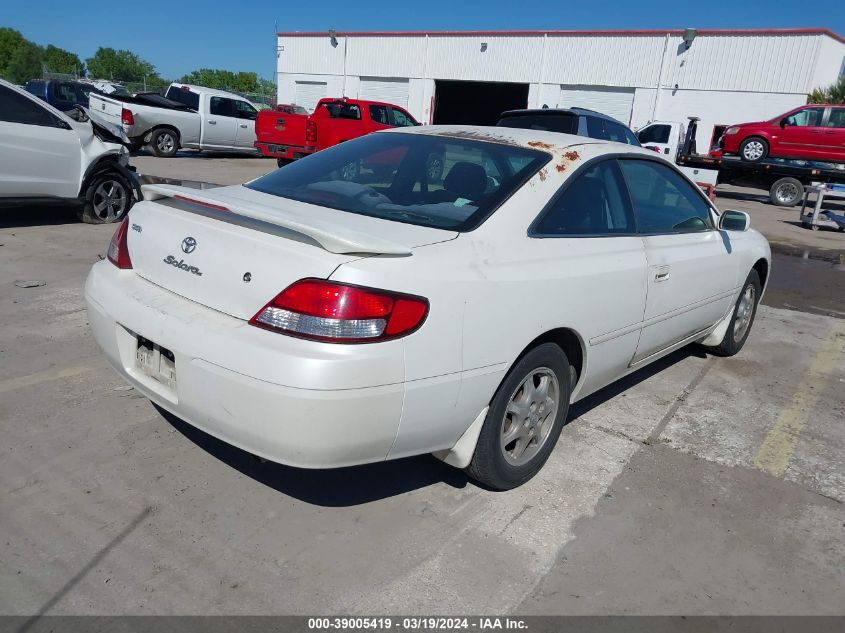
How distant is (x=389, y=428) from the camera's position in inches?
96.2

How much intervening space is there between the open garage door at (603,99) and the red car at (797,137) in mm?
10410

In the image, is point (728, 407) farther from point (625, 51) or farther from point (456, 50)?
point (456, 50)

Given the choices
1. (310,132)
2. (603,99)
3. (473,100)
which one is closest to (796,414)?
(310,132)

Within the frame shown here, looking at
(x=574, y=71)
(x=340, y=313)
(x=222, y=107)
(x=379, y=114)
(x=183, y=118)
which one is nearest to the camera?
(x=340, y=313)

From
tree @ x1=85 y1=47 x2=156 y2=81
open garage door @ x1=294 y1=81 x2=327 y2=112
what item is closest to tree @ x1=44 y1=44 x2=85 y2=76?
tree @ x1=85 y1=47 x2=156 y2=81

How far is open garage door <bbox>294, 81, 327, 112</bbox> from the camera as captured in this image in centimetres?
3783

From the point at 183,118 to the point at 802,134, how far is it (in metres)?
16.2

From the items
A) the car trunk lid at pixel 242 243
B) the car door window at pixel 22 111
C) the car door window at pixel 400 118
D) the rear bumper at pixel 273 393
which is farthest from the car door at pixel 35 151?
the car door window at pixel 400 118

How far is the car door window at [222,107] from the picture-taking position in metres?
18.6

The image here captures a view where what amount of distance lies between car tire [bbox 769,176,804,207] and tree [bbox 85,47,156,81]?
9344cm

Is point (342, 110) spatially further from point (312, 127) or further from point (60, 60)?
point (60, 60)

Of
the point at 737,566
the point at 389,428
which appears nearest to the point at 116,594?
the point at 389,428

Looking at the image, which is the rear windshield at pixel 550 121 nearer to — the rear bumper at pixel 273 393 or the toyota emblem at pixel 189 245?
the toyota emblem at pixel 189 245

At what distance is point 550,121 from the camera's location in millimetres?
11000
